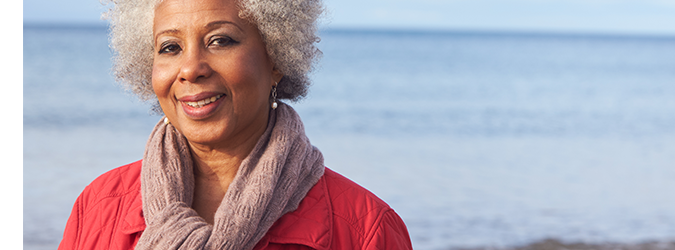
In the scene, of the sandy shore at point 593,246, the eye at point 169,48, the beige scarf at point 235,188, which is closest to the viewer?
the beige scarf at point 235,188

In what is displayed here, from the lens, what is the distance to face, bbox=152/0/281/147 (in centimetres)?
188

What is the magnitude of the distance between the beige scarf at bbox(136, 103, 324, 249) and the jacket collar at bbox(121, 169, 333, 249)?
3 centimetres

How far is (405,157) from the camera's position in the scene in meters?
11.3

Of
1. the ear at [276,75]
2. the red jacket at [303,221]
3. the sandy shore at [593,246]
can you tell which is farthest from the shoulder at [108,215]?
the sandy shore at [593,246]

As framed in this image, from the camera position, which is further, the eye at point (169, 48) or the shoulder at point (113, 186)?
the shoulder at point (113, 186)

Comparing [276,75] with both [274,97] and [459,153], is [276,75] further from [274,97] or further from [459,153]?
[459,153]

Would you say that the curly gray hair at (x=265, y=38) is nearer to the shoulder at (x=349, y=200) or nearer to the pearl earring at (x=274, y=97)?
the pearl earring at (x=274, y=97)

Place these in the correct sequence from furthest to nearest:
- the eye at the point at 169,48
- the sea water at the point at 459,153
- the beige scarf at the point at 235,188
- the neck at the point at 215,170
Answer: the sea water at the point at 459,153
the neck at the point at 215,170
the eye at the point at 169,48
the beige scarf at the point at 235,188

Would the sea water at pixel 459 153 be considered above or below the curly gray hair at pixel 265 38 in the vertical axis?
above

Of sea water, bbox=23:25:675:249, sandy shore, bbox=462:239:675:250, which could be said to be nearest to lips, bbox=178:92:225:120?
sea water, bbox=23:25:675:249

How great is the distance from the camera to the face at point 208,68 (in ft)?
6.18

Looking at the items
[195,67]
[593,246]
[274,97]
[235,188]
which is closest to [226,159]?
[235,188]

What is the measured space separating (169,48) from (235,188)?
0.49 meters
